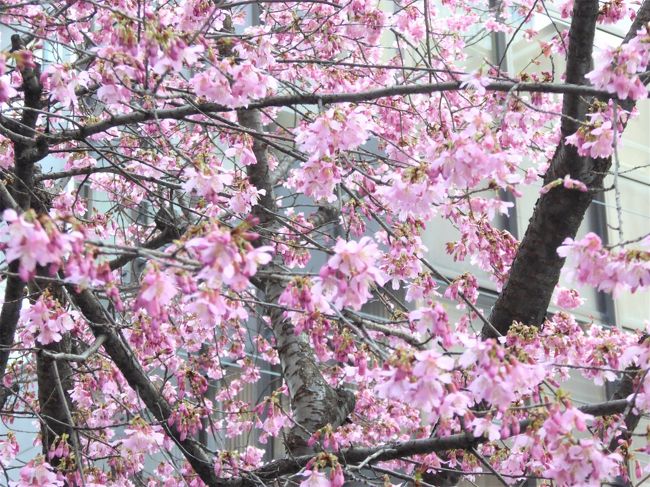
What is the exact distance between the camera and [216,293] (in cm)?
277

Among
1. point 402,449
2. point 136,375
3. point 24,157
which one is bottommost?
point 402,449

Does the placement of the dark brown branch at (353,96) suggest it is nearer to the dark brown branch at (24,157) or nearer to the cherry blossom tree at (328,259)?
the cherry blossom tree at (328,259)

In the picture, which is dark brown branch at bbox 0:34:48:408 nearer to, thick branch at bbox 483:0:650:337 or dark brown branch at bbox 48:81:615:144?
dark brown branch at bbox 48:81:615:144

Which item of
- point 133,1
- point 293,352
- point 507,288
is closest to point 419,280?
point 507,288

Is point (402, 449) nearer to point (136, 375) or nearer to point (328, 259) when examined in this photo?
point (328, 259)

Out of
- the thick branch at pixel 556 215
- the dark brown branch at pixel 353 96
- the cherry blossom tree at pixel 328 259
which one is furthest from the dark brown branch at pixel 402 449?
the dark brown branch at pixel 353 96

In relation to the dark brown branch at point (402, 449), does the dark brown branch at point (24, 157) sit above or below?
above

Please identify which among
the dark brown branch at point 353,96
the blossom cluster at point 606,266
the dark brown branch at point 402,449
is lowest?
the dark brown branch at point 402,449

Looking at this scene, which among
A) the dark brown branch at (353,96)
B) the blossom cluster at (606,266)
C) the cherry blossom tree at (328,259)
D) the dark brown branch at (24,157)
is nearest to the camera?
the cherry blossom tree at (328,259)

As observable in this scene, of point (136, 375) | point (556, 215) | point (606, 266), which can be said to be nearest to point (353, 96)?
point (606, 266)

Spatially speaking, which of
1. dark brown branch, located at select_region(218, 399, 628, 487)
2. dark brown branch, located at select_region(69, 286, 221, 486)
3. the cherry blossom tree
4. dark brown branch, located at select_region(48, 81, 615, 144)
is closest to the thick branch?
the cherry blossom tree

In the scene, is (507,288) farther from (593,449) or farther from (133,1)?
(133,1)

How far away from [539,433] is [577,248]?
63cm

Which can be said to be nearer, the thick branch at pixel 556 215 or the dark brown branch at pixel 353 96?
the dark brown branch at pixel 353 96
